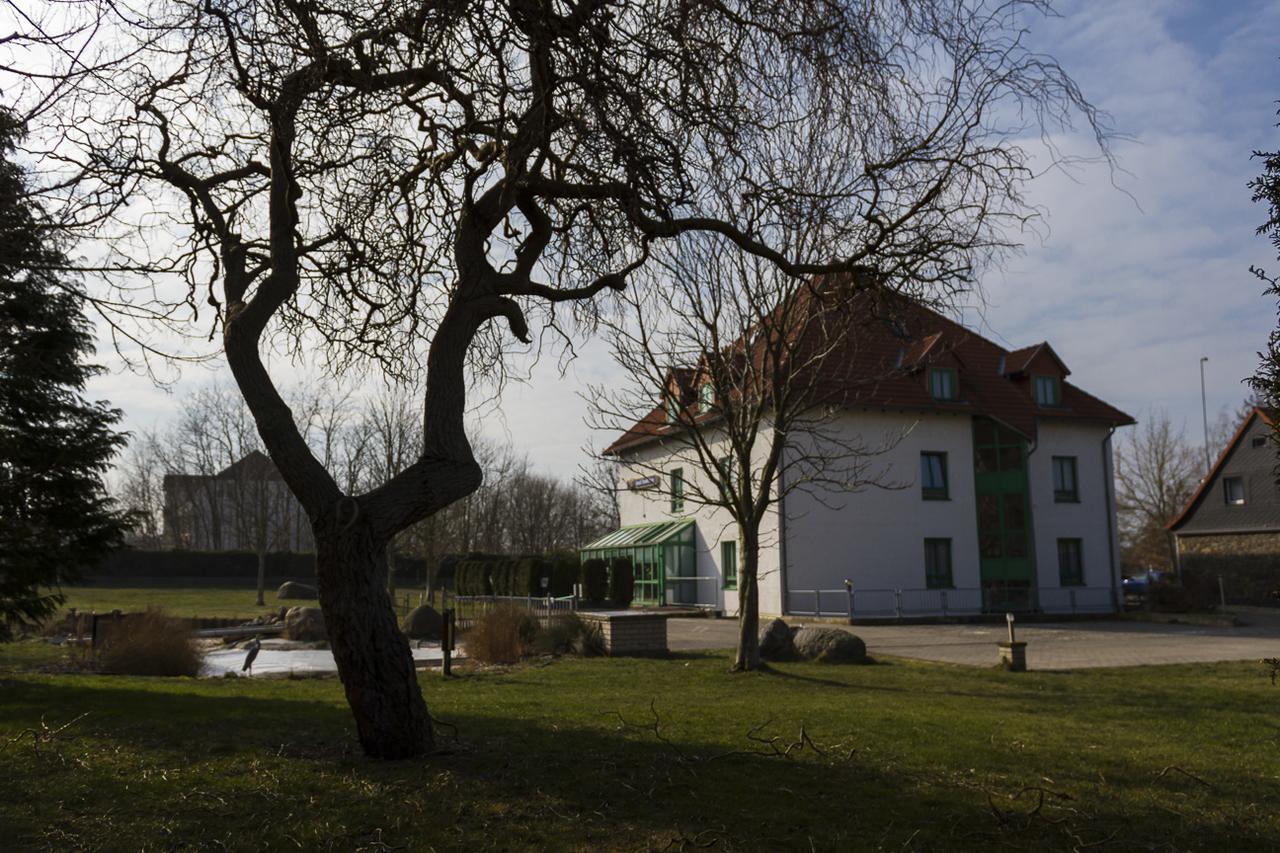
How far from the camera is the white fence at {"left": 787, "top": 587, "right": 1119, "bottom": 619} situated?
2988 cm

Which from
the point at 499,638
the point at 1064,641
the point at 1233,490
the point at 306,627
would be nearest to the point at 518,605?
the point at 499,638

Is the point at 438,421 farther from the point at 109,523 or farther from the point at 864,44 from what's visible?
the point at 109,523

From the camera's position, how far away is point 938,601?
31344 mm

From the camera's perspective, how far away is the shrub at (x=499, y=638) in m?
17.1

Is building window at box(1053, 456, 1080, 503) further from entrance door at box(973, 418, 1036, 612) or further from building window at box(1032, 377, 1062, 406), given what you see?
building window at box(1032, 377, 1062, 406)

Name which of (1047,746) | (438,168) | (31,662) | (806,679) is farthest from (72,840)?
(31,662)

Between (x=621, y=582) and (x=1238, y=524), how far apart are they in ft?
84.5

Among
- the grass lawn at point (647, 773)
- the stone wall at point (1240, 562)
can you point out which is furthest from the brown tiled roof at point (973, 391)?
the grass lawn at point (647, 773)

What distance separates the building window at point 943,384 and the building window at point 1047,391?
379 cm

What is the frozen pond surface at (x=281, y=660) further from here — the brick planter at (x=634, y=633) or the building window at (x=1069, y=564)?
the building window at (x=1069, y=564)

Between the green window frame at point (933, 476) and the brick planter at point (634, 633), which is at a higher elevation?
the green window frame at point (933, 476)

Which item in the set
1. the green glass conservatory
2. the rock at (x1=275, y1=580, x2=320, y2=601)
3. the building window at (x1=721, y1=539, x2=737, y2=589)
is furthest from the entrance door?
the rock at (x1=275, y1=580, x2=320, y2=601)

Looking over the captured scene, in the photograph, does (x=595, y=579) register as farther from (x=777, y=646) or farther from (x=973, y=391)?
(x=777, y=646)

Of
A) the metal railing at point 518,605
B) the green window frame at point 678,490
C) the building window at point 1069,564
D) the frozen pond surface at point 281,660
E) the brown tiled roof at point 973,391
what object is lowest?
the frozen pond surface at point 281,660
